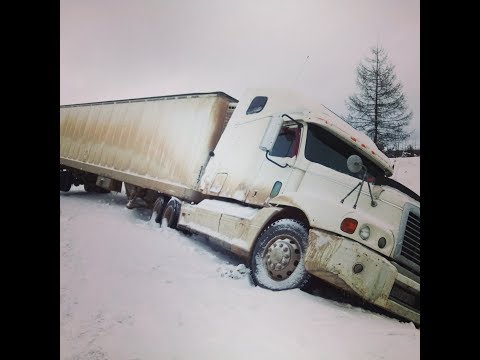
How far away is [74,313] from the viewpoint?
3012 mm

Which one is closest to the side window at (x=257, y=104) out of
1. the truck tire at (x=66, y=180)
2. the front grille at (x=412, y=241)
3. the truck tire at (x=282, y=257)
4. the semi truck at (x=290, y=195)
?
the semi truck at (x=290, y=195)

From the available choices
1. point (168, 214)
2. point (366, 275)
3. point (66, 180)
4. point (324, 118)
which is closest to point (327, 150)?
point (324, 118)

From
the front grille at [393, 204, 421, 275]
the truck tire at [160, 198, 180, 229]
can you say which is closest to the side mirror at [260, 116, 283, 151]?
the front grille at [393, 204, 421, 275]

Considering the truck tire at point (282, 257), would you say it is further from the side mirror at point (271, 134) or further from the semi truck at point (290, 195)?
the side mirror at point (271, 134)

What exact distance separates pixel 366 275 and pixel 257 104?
10.4ft

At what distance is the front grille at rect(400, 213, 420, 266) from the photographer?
340 centimetres

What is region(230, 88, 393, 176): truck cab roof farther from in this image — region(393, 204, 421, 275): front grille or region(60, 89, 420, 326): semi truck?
region(393, 204, 421, 275): front grille

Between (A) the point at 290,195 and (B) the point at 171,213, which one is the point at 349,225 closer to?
(A) the point at 290,195

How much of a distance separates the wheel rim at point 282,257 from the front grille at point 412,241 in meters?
0.98

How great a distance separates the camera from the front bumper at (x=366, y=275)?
10.6 feet

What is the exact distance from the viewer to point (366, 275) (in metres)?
3.24

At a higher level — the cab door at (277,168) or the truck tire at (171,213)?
the cab door at (277,168)
